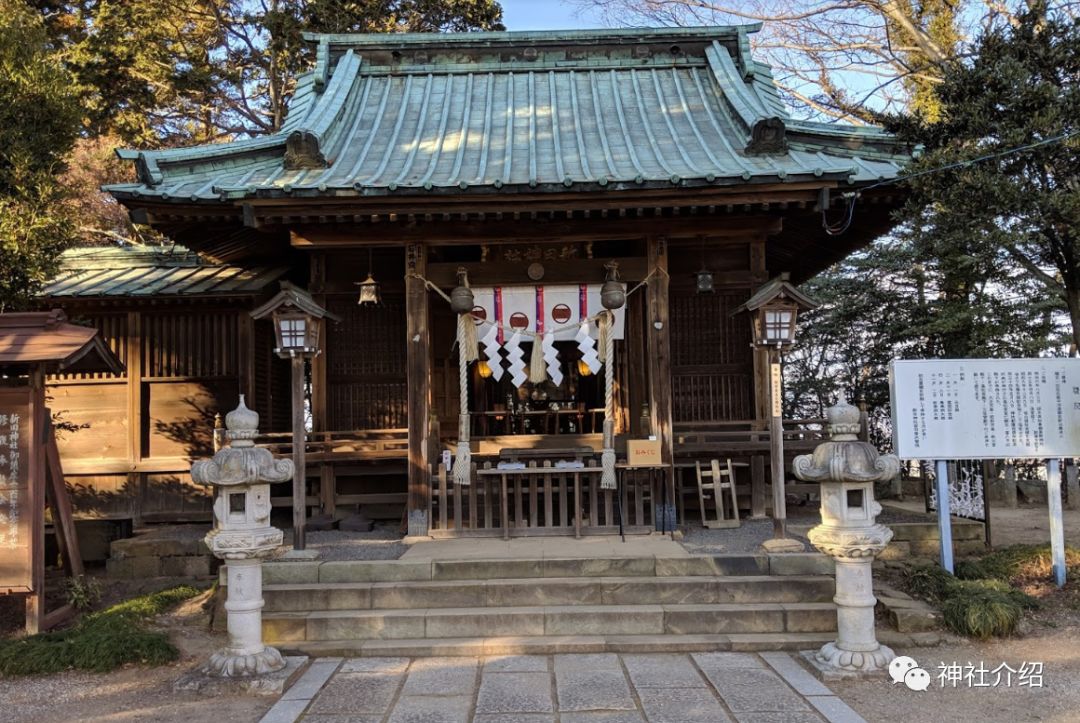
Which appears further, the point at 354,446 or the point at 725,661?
the point at 354,446

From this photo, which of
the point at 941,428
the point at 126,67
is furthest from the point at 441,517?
the point at 126,67

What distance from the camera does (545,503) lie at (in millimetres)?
8039

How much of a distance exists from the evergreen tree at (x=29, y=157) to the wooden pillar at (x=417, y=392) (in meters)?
3.66

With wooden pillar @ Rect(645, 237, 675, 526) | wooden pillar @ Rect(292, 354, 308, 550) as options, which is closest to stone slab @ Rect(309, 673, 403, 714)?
wooden pillar @ Rect(292, 354, 308, 550)

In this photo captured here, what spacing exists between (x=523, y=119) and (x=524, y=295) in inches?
124

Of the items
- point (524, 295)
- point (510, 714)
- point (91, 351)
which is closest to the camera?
point (510, 714)

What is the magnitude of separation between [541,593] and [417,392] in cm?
295

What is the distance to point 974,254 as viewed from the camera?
14.0 metres

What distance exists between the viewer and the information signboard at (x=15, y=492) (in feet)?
20.7

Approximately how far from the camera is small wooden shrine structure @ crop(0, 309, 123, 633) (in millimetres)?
6305

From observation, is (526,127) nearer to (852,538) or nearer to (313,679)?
(852,538)

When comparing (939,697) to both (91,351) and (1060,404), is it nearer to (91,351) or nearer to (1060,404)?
(1060,404)

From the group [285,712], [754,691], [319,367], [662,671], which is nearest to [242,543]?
[285,712]

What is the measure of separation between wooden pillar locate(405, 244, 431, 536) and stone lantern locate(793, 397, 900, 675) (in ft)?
14.3
